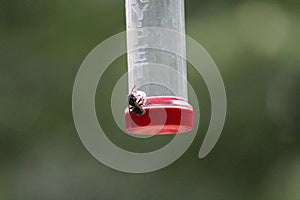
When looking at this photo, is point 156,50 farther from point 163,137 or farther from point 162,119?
point 163,137

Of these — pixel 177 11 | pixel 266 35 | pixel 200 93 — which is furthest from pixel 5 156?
pixel 177 11

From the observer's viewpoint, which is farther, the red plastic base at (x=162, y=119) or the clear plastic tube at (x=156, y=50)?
the clear plastic tube at (x=156, y=50)

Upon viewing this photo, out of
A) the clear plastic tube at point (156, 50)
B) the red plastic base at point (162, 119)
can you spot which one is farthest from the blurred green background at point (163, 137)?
the red plastic base at point (162, 119)

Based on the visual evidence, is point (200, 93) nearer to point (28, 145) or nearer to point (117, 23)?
point (117, 23)

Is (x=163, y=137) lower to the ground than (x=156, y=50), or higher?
higher

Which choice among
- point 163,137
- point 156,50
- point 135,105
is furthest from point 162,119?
point 163,137

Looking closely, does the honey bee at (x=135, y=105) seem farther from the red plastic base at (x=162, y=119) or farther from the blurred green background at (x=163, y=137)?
the blurred green background at (x=163, y=137)
